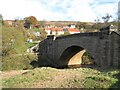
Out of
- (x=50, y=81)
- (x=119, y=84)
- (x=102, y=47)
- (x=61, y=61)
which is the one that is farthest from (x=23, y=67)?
(x=119, y=84)

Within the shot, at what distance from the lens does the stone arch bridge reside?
29.7 metres

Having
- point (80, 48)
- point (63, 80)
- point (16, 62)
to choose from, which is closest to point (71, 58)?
point (80, 48)

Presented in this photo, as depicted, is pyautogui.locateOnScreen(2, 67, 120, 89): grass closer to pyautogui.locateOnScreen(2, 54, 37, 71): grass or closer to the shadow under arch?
pyautogui.locateOnScreen(2, 54, 37, 71): grass

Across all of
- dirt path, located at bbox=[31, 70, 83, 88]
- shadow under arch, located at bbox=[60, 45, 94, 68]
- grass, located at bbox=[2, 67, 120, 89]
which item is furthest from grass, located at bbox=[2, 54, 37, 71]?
dirt path, located at bbox=[31, 70, 83, 88]

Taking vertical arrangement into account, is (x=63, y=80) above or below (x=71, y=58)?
above

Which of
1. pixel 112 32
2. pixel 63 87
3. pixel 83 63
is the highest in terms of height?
pixel 112 32

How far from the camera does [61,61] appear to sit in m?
46.2

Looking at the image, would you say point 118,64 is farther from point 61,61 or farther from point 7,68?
point 61,61

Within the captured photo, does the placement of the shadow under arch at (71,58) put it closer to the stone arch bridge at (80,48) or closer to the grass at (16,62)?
the stone arch bridge at (80,48)

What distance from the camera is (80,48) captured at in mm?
41656

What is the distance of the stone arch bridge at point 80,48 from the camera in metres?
29.7

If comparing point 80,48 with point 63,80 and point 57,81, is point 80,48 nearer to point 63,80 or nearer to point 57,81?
point 63,80

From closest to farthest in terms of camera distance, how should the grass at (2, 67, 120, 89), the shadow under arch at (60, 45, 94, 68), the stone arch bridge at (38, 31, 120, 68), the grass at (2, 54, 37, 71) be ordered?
the grass at (2, 67, 120, 89) < the stone arch bridge at (38, 31, 120, 68) < the grass at (2, 54, 37, 71) < the shadow under arch at (60, 45, 94, 68)

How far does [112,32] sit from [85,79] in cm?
898
